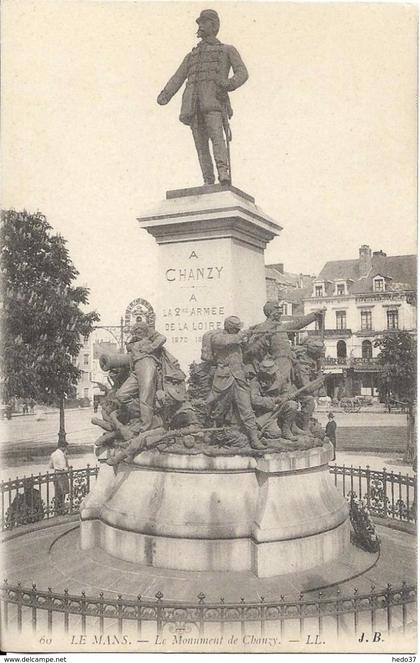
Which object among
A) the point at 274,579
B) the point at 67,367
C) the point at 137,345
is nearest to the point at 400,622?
the point at 274,579

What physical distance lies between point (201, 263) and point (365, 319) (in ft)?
108

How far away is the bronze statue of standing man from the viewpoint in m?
8.50

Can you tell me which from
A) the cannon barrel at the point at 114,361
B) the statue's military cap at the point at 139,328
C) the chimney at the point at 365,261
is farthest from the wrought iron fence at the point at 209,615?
the chimney at the point at 365,261

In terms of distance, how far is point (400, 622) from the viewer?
605 cm

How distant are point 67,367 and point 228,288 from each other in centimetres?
991

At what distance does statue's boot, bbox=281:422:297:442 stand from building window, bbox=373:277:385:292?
3246cm

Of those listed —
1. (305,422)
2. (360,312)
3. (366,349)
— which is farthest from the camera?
(360,312)

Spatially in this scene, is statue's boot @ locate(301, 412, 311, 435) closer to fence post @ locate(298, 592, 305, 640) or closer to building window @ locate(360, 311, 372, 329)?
fence post @ locate(298, 592, 305, 640)

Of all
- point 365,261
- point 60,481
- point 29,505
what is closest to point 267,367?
point 29,505

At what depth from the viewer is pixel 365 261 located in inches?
1658

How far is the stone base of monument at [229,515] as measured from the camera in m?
6.80

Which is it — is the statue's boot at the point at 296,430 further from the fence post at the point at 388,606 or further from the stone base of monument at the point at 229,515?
the fence post at the point at 388,606

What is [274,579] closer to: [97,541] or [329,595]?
[329,595]

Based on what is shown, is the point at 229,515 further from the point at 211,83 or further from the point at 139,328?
the point at 211,83
